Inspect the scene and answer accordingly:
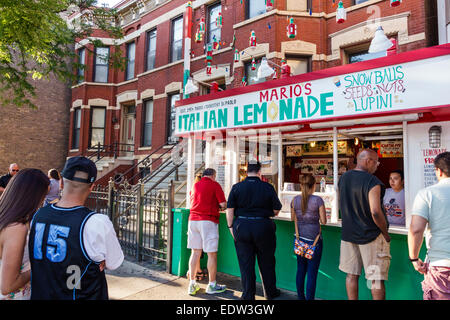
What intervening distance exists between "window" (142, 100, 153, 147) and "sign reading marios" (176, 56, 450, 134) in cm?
963

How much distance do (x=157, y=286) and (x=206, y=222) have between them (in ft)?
4.88

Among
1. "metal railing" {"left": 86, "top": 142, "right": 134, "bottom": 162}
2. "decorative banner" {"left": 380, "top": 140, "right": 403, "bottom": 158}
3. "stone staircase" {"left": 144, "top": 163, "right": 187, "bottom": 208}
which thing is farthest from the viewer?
"metal railing" {"left": 86, "top": 142, "right": 134, "bottom": 162}

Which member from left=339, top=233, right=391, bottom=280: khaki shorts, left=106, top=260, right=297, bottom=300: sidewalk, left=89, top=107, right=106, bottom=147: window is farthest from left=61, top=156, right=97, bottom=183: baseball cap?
left=89, top=107, right=106, bottom=147: window

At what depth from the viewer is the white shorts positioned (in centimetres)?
507

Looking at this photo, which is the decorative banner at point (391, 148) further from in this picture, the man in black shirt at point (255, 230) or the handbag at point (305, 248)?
→ the man in black shirt at point (255, 230)

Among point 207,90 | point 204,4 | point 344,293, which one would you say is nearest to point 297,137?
point 344,293

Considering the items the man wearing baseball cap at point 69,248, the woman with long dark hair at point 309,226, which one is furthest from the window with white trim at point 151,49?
the man wearing baseball cap at point 69,248

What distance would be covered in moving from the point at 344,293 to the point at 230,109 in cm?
361

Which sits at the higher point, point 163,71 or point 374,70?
point 163,71

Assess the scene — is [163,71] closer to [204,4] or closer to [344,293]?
[204,4]

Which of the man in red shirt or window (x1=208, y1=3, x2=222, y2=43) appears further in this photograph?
window (x1=208, y1=3, x2=222, y2=43)

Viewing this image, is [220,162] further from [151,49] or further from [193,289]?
[151,49]

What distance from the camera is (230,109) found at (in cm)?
580

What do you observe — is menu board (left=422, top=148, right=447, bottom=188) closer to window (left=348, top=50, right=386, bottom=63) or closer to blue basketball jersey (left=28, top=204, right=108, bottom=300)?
blue basketball jersey (left=28, top=204, right=108, bottom=300)
